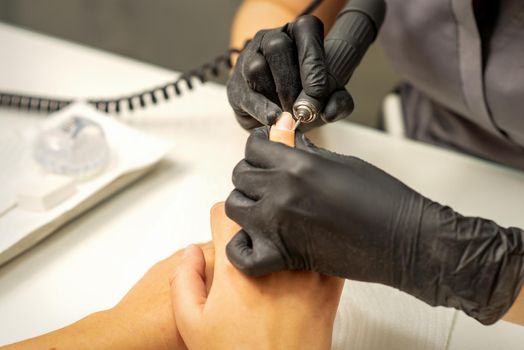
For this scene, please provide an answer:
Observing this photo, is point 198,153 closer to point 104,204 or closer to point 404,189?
point 104,204

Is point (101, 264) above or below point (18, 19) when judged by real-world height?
below

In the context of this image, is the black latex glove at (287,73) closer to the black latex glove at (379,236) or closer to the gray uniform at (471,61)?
the black latex glove at (379,236)

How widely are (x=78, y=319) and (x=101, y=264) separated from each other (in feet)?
0.33

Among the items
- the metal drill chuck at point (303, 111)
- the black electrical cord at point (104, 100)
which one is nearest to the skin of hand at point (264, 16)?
the black electrical cord at point (104, 100)

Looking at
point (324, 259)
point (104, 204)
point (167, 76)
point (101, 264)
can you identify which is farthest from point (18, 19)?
point (324, 259)

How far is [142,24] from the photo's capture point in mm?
1682

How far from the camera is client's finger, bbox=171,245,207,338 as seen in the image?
0.59 metres

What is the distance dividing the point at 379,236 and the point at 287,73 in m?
0.27

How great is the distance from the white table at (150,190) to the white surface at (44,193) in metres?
0.05

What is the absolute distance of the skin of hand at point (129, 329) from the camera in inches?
24.7

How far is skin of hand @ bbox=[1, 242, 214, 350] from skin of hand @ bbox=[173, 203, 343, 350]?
1.8 inches

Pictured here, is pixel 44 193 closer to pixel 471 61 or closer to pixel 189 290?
pixel 189 290

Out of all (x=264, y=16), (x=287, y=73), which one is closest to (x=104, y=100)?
(x=264, y=16)

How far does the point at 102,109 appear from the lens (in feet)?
3.59
